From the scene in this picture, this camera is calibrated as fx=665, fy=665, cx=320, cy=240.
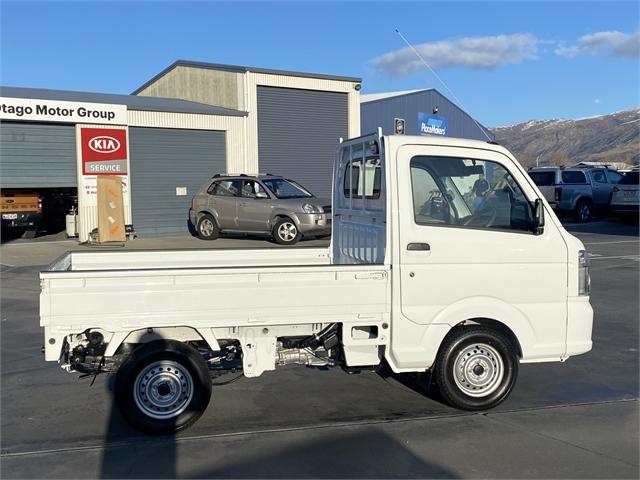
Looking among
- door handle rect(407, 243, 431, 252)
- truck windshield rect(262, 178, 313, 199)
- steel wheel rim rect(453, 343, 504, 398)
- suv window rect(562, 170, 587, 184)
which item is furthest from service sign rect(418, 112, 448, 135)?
door handle rect(407, 243, 431, 252)

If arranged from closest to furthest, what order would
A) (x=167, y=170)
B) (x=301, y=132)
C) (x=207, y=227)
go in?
(x=207, y=227) < (x=167, y=170) < (x=301, y=132)

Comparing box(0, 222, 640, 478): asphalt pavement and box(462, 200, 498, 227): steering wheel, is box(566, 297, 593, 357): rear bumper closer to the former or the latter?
box(0, 222, 640, 478): asphalt pavement

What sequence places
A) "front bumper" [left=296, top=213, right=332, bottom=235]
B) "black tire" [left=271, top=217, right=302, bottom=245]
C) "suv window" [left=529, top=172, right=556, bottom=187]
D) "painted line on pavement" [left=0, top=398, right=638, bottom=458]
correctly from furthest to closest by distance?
"suv window" [left=529, top=172, right=556, bottom=187] → "black tire" [left=271, top=217, right=302, bottom=245] → "front bumper" [left=296, top=213, right=332, bottom=235] → "painted line on pavement" [left=0, top=398, right=638, bottom=458]

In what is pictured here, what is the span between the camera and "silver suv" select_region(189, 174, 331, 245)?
18.2 meters

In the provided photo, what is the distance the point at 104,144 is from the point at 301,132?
7.59 meters

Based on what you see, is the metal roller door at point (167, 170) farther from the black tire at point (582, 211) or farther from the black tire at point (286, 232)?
the black tire at point (582, 211)

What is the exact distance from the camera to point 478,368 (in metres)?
5.67

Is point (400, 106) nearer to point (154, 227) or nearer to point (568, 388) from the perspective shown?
A: point (154, 227)

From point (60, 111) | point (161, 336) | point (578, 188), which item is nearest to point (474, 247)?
point (161, 336)

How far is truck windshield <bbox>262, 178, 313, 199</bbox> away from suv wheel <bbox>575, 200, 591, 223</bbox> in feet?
44.0

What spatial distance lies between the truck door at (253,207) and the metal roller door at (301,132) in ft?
16.6

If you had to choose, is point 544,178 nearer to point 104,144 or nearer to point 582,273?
point 104,144

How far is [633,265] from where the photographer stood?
1501 centimetres

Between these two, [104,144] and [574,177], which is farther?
[574,177]
